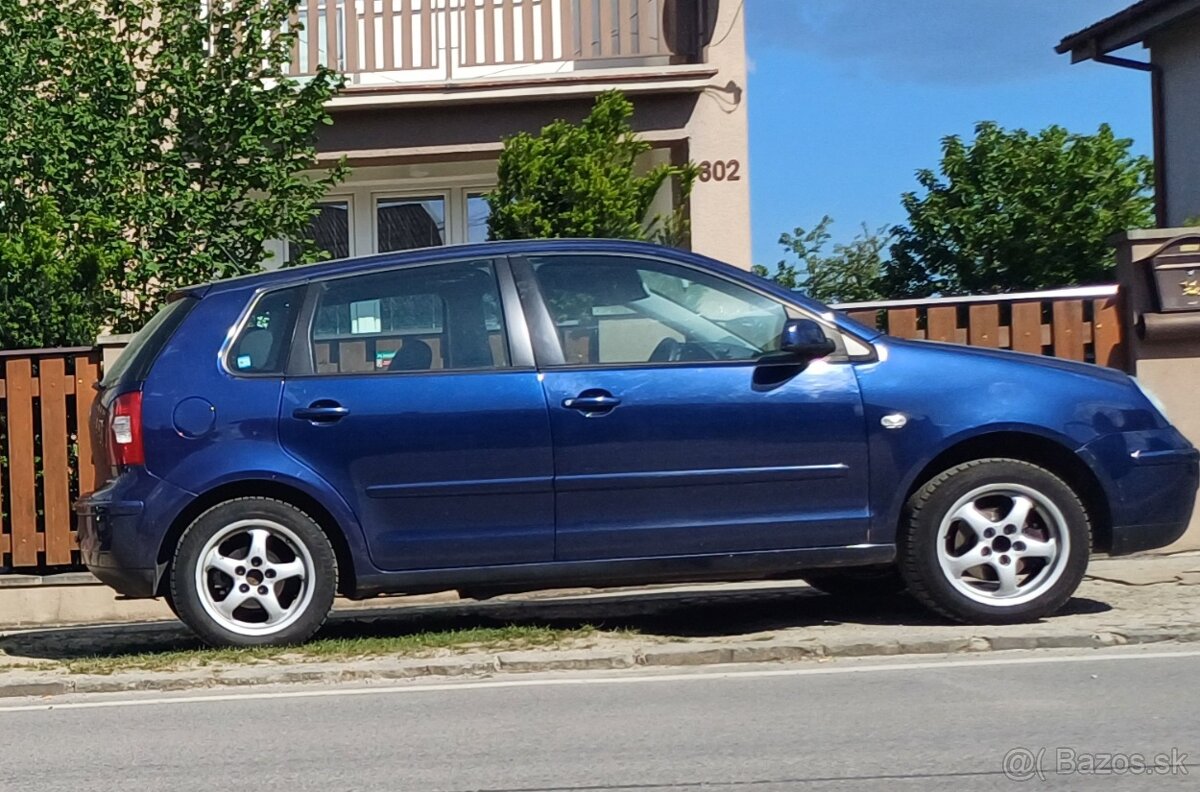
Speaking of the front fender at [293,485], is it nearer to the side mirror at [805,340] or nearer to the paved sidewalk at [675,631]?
the paved sidewalk at [675,631]

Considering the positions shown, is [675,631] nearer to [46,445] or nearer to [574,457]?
[574,457]

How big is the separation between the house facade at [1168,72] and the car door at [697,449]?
11.8 m

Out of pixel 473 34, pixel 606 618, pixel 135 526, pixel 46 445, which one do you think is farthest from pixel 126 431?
pixel 473 34

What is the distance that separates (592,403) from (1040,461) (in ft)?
6.86

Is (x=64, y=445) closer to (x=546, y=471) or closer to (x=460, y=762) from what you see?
(x=546, y=471)

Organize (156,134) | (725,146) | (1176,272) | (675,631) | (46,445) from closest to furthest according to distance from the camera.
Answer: (675,631) → (46,445) → (1176,272) → (156,134) → (725,146)

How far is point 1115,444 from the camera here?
7348mm

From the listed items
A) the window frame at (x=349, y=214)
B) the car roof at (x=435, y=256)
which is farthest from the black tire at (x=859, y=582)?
the window frame at (x=349, y=214)

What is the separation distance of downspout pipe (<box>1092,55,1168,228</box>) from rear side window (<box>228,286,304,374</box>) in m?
13.6

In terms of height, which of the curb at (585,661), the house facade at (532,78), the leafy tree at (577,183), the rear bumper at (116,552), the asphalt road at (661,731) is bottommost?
the asphalt road at (661,731)

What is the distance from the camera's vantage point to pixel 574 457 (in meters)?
7.17

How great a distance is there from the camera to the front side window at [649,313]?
24.0 feet

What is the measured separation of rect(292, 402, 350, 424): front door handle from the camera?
23.5ft

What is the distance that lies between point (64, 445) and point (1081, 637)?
598 centimetres
